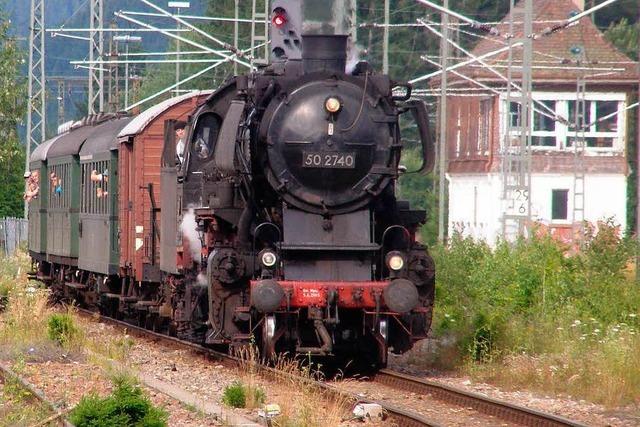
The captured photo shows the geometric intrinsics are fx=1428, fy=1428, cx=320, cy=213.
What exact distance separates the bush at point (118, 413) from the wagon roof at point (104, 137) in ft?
37.9

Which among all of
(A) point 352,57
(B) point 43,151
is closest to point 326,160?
(A) point 352,57

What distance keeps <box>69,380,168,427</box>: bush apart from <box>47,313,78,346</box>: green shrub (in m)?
6.90

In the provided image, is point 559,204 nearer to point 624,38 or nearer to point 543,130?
point 543,130

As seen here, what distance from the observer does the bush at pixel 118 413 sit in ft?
35.7

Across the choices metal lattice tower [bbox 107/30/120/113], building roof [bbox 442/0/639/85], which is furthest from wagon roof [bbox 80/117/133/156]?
building roof [bbox 442/0/639/85]

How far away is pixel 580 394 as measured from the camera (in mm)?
13961

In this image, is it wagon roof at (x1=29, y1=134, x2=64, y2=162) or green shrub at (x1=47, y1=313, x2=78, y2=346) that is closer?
green shrub at (x1=47, y1=313, x2=78, y2=346)

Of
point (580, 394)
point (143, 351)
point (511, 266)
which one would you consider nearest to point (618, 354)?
point (580, 394)

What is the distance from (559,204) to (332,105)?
127 feet

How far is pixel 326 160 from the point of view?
48.4 feet

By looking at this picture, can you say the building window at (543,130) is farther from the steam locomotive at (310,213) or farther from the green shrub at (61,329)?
the steam locomotive at (310,213)

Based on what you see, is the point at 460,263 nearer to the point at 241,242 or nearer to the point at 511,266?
the point at 511,266

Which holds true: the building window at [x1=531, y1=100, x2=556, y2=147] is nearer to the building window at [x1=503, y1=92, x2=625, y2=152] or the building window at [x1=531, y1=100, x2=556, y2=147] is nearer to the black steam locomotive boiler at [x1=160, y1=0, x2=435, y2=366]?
the building window at [x1=503, y1=92, x2=625, y2=152]

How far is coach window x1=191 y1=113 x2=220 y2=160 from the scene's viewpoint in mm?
16406
